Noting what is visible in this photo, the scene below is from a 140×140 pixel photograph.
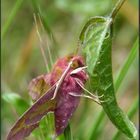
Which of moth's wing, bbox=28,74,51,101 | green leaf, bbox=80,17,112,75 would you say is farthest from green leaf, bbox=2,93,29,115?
green leaf, bbox=80,17,112,75

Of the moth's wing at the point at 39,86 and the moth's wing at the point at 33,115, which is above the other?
the moth's wing at the point at 39,86

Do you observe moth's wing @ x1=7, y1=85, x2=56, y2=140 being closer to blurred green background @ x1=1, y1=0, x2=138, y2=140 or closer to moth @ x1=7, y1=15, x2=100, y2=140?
moth @ x1=7, y1=15, x2=100, y2=140

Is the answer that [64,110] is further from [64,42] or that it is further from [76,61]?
[64,42]

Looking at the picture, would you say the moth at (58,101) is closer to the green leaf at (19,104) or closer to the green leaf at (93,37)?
the green leaf at (93,37)

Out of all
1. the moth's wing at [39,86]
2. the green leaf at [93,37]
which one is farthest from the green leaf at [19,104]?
the green leaf at [93,37]

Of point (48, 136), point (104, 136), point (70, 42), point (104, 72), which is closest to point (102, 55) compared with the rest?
point (104, 72)

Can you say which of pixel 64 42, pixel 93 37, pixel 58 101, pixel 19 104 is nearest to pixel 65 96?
pixel 58 101
